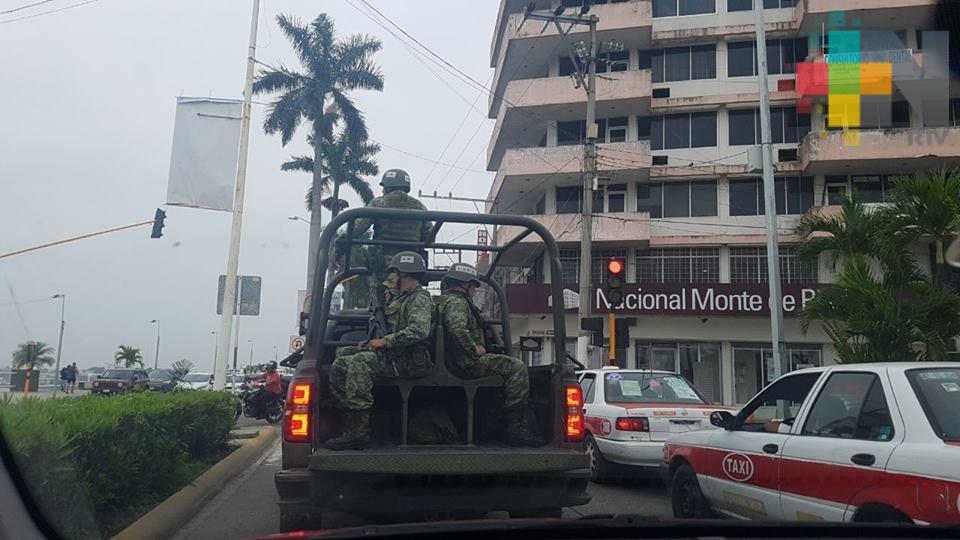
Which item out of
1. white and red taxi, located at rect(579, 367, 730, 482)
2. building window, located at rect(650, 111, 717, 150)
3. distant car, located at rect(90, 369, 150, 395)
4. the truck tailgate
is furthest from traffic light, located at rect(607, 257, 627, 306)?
distant car, located at rect(90, 369, 150, 395)

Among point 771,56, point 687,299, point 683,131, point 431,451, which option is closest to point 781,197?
point 683,131

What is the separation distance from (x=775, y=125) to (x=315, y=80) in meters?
Result: 18.9

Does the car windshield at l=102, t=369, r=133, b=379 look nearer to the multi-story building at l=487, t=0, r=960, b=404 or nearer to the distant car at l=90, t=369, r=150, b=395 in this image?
the distant car at l=90, t=369, r=150, b=395

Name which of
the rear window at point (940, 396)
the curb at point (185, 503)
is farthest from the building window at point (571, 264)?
the rear window at point (940, 396)

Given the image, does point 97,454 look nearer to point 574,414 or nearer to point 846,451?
point 574,414

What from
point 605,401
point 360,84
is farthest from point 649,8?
point 605,401

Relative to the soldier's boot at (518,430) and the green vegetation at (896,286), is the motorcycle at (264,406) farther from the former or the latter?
the soldier's boot at (518,430)

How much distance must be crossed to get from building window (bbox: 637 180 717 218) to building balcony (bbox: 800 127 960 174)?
11.5 feet

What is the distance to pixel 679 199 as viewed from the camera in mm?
28734

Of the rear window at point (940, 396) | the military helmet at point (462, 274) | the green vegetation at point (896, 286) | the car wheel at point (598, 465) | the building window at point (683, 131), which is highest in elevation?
the building window at point (683, 131)

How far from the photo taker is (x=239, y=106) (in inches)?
543

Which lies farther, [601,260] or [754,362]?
[601,260]

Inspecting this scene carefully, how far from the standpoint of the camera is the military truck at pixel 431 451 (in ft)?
14.7

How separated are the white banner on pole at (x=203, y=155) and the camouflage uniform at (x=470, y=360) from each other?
890 cm
